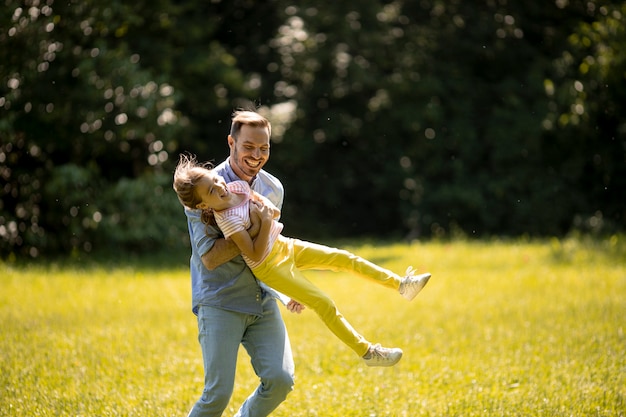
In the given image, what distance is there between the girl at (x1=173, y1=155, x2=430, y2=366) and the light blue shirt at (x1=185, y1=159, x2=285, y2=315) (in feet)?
0.29

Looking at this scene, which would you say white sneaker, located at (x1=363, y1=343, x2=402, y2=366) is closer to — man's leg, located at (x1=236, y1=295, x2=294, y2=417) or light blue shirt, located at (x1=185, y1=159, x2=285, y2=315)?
man's leg, located at (x1=236, y1=295, x2=294, y2=417)

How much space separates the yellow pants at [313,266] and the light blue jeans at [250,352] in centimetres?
22

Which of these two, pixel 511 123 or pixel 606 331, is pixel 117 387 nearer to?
pixel 606 331

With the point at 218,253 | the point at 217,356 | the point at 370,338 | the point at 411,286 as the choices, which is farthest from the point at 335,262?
the point at 370,338

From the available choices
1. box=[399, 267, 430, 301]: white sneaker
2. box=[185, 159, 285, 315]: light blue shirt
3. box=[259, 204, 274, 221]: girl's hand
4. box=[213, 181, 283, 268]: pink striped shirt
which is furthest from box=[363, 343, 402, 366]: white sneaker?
box=[259, 204, 274, 221]: girl's hand

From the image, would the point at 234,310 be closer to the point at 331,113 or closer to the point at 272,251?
the point at 272,251

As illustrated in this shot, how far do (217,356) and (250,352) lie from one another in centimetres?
32

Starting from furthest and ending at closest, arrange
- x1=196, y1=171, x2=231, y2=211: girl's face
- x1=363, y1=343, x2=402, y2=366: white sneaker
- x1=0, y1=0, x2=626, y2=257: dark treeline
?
1. x1=0, y1=0, x2=626, y2=257: dark treeline
2. x1=363, y1=343, x2=402, y2=366: white sneaker
3. x1=196, y1=171, x2=231, y2=211: girl's face

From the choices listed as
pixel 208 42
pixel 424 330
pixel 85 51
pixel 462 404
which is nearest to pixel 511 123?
pixel 208 42

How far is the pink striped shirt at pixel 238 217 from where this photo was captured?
13.3ft

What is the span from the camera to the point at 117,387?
255 inches

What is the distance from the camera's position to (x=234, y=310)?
13.8 feet

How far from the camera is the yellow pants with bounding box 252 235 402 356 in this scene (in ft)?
13.9

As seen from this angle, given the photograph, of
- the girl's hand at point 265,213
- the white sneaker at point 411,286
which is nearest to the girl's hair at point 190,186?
the girl's hand at point 265,213
